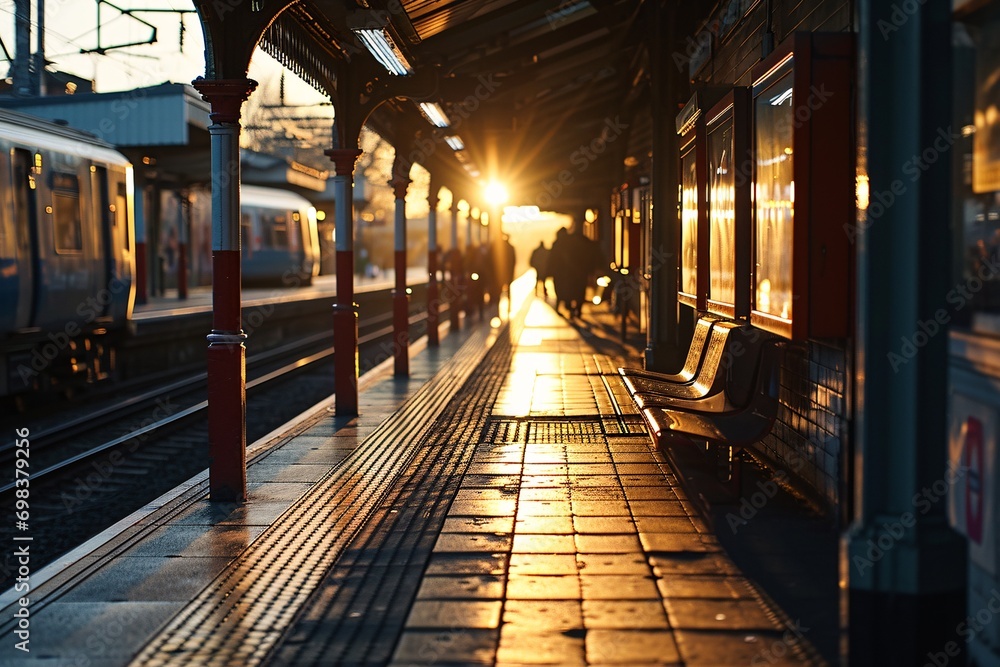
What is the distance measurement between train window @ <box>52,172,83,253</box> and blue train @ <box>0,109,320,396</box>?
0.01 meters

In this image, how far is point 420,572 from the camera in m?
4.87

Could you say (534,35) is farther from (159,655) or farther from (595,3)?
(159,655)

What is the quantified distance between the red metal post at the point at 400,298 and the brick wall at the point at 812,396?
631 centimetres

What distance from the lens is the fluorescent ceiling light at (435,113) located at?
10.9 meters

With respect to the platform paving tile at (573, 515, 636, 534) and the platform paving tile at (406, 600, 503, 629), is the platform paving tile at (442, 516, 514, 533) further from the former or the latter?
the platform paving tile at (406, 600, 503, 629)

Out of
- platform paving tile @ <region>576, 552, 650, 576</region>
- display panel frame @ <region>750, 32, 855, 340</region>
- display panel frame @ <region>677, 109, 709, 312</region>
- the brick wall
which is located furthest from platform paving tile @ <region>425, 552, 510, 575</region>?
display panel frame @ <region>677, 109, 709, 312</region>

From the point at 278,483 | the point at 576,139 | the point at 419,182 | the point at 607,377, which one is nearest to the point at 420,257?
the point at 419,182

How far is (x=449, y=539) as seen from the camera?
214 inches

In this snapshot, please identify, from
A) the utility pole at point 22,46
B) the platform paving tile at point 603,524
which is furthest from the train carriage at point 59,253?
the platform paving tile at point 603,524

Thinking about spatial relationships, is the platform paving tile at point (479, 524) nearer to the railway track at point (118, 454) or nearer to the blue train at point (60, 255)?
the railway track at point (118, 454)

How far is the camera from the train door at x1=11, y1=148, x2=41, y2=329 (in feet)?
35.3

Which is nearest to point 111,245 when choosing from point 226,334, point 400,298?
point 400,298

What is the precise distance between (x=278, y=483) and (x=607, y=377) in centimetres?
610

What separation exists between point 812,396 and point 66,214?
8.76 metres
